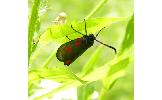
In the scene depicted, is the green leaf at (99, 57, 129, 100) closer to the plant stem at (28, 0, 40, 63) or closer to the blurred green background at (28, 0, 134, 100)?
the blurred green background at (28, 0, 134, 100)

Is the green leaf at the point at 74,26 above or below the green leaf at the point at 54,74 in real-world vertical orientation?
above

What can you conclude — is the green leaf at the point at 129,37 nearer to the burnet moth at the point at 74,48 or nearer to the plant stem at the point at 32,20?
the burnet moth at the point at 74,48

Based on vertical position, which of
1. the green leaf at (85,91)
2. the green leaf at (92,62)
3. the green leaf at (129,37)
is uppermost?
the green leaf at (129,37)

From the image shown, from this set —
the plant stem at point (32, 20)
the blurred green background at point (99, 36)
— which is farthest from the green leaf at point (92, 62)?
the plant stem at point (32, 20)

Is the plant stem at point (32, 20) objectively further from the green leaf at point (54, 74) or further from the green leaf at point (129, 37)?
the green leaf at point (129, 37)

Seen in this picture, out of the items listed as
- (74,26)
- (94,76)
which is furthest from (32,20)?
(94,76)

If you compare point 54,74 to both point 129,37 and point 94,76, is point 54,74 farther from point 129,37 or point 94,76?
point 129,37
